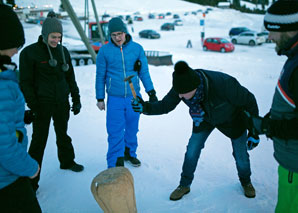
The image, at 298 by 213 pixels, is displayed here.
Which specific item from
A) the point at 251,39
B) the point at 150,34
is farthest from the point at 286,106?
the point at 150,34

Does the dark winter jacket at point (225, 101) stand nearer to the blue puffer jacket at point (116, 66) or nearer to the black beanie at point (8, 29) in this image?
the blue puffer jacket at point (116, 66)

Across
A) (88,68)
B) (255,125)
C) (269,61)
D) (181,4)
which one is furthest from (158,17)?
(255,125)

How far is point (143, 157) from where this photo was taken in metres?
3.78

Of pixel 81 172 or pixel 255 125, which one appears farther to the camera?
pixel 81 172

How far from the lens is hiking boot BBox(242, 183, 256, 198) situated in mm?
2744

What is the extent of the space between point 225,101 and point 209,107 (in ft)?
0.52

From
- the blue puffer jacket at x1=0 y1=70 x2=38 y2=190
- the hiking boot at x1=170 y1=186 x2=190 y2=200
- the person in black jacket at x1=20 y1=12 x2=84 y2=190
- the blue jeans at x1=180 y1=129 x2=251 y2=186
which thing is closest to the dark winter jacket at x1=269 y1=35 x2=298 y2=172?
the blue jeans at x1=180 y1=129 x2=251 y2=186

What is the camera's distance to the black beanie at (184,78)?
2.12 m

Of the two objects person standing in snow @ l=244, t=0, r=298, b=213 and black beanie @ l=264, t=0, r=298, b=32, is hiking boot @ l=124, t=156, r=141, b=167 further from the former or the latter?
black beanie @ l=264, t=0, r=298, b=32

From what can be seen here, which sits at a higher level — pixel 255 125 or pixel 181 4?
pixel 255 125

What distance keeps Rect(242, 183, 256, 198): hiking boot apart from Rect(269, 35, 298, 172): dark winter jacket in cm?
113

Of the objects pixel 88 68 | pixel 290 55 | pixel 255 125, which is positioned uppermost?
pixel 290 55

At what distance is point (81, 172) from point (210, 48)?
18.4m

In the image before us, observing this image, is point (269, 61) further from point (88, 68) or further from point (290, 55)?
point (290, 55)
